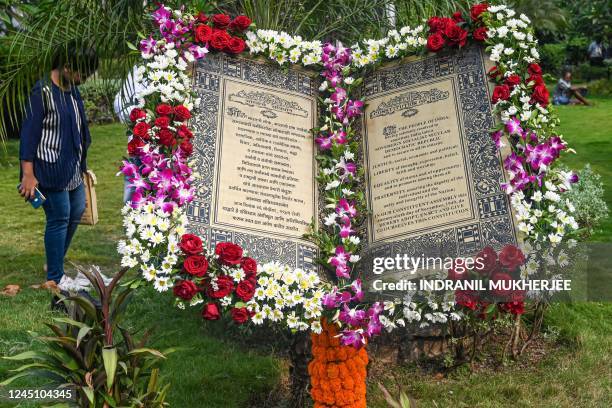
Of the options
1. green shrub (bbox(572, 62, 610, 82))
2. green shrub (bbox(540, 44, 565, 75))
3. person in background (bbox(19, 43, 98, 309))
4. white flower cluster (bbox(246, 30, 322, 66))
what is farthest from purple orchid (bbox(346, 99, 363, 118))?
green shrub (bbox(540, 44, 565, 75))

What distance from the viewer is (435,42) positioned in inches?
160

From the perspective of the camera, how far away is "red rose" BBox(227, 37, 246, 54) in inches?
160

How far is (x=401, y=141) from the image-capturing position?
13.3 feet

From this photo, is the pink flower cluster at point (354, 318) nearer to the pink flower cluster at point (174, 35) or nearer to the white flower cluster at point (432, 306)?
the white flower cluster at point (432, 306)

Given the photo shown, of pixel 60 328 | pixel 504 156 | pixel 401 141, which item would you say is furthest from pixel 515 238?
pixel 60 328

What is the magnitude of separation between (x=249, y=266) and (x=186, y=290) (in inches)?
12.2

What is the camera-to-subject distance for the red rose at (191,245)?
341 centimetres

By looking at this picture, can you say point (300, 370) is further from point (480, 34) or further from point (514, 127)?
point (480, 34)

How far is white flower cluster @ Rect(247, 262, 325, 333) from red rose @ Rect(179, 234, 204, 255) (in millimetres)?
314

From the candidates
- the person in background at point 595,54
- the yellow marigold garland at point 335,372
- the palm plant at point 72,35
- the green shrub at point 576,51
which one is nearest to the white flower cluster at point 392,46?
the palm plant at point 72,35

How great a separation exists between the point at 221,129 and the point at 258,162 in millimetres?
260

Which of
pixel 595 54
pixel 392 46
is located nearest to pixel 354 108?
pixel 392 46

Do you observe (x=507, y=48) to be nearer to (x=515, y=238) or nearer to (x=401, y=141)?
(x=401, y=141)

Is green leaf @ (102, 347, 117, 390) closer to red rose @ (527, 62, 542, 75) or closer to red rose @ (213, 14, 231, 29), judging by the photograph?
red rose @ (213, 14, 231, 29)
